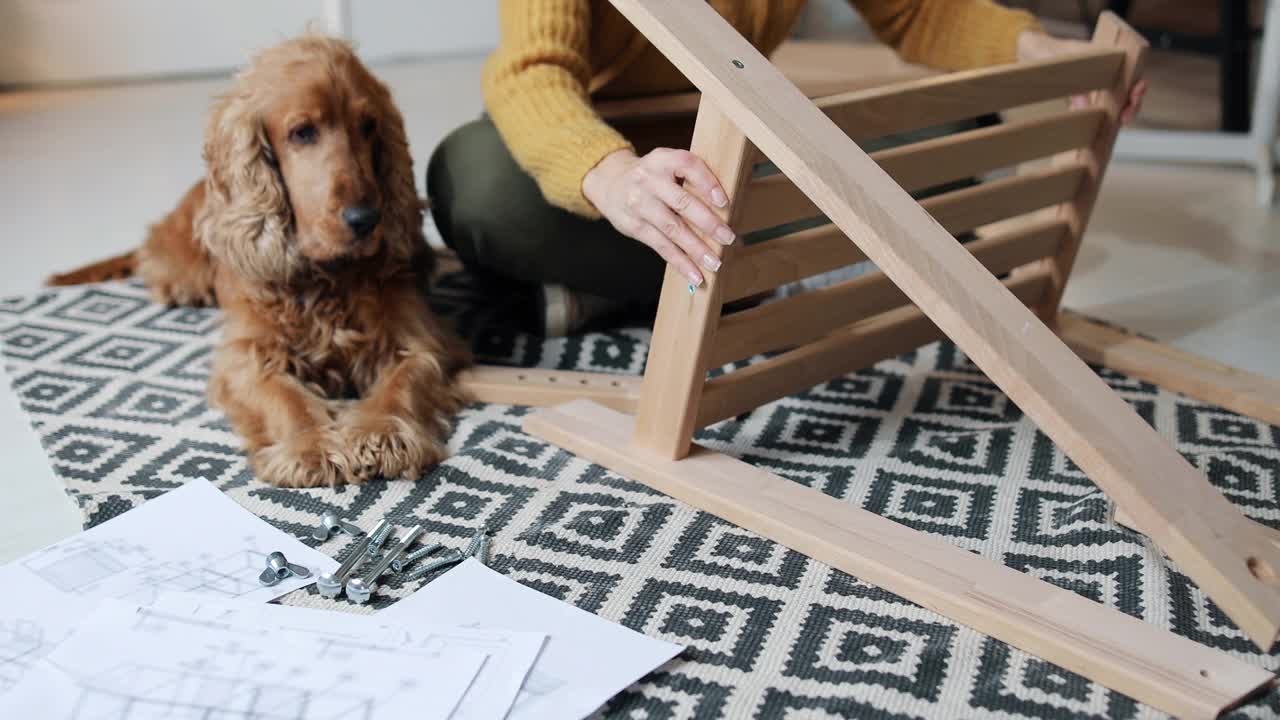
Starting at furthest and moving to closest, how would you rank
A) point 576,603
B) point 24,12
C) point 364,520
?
point 24,12
point 364,520
point 576,603

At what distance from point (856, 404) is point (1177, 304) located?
0.76 m

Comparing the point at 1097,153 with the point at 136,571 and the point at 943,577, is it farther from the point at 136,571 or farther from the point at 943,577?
the point at 136,571

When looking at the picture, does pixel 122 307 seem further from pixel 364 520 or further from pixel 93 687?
pixel 93 687

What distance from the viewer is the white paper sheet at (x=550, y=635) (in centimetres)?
103

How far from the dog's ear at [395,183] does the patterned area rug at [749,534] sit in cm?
24

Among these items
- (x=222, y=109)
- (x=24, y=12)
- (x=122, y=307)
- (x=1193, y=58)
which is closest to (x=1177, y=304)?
(x=222, y=109)

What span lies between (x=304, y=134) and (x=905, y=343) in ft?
2.70

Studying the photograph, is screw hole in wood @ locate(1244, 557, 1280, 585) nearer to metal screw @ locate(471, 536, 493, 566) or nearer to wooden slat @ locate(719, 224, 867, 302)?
wooden slat @ locate(719, 224, 867, 302)

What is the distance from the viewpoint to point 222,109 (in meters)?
1.54

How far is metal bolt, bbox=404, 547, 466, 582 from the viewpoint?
124 cm

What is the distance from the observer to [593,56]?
173cm

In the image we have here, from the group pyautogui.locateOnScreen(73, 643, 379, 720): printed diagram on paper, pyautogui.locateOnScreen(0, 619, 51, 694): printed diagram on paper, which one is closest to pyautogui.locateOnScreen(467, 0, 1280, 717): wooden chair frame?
pyautogui.locateOnScreen(73, 643, 379, 720): printed diagram on paper

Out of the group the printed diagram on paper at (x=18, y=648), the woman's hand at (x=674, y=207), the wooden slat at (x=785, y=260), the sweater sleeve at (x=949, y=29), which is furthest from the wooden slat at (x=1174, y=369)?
the printed diagram on paper at (x=18, y=648)

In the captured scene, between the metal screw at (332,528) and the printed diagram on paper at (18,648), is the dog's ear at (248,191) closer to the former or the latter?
the metal screw at (332,528)
